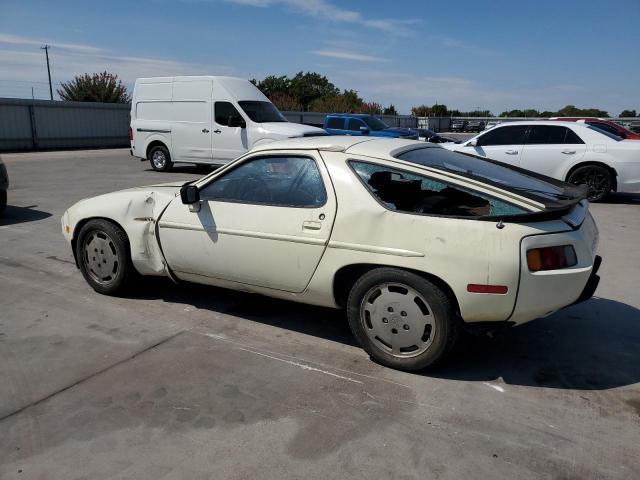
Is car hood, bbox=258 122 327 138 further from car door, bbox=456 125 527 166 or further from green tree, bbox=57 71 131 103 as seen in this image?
green tree, bbox=57 71 131 103

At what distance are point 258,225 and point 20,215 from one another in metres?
6.41

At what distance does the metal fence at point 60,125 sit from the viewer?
2225 centimetres

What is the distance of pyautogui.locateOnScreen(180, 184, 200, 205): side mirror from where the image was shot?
13.6 feet

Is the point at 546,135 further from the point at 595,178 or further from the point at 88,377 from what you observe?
the point at 88,377

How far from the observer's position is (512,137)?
10820 millimetres

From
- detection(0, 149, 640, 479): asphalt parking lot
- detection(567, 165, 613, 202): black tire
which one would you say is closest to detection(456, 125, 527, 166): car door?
detection(567, 165, 613, 202): black tire

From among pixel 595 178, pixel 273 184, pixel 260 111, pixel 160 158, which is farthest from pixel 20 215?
pixel 595 178

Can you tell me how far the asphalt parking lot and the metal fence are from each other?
802 inches

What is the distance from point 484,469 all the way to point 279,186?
2.30m

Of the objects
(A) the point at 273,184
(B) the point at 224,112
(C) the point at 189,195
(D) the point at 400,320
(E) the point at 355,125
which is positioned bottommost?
(D) the point at 400,320

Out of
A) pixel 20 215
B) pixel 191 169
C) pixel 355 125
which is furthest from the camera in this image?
pixel 355 125

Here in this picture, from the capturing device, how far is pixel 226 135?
536 inches

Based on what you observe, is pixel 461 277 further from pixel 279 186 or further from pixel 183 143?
pixel 183 143

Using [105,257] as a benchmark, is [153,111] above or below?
above
